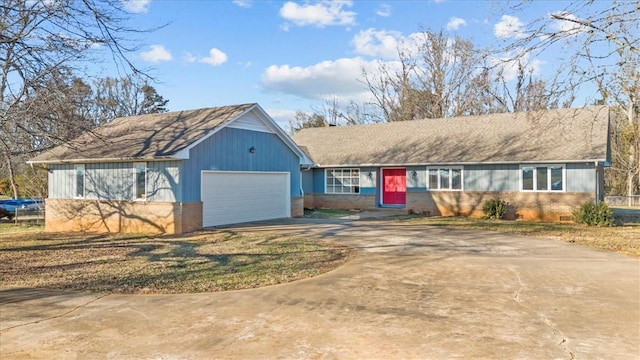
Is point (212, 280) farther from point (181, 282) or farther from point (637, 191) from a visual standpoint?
point (637, 191)

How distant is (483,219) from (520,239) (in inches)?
250

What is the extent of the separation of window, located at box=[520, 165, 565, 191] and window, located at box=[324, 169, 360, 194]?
850cm

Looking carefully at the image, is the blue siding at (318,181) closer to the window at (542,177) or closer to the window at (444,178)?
the window at (444,178)

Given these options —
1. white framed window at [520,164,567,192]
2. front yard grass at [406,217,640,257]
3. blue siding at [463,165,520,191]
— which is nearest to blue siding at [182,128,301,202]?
front yard grass at [406,217,640,257]

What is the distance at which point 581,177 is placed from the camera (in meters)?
18.6

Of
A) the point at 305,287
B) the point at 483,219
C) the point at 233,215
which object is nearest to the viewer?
the point at 305,287

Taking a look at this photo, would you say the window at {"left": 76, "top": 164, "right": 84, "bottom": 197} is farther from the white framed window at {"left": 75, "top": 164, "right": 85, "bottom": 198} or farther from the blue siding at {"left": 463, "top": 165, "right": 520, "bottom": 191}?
the blue siding at {"left": 463, "top": 165, "right": 520, "bottom": 191}

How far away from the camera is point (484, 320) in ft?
19.5

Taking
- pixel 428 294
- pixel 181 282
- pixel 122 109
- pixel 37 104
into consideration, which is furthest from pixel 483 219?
pixel 122 109

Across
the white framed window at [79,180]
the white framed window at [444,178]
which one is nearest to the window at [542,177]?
the white framed window at [444,178]

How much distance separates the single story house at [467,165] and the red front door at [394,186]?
0.17 feet

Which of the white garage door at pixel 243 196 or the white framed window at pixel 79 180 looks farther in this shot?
the white framed window at pixel 79 180

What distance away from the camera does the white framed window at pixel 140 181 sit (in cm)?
1611

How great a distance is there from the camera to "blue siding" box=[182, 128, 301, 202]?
15.7 m
